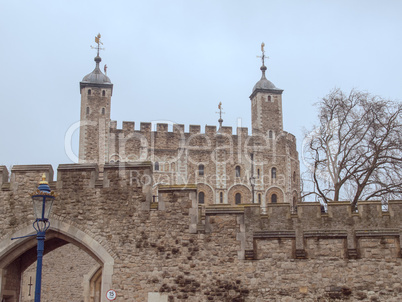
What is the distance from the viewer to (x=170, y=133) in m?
52.8

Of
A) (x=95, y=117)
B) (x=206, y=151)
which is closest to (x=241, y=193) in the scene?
(x=206, y=151)

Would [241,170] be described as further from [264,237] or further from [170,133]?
[264,237]

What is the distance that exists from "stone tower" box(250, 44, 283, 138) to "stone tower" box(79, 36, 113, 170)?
13.8 metres

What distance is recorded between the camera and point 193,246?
12.0m

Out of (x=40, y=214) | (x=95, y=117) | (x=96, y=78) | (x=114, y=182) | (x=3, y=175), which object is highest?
(x=96, y=78)

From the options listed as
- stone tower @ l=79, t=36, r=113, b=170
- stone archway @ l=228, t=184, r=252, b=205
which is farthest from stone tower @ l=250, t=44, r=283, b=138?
stone tower @ l=79, t=36, r=113, b=170

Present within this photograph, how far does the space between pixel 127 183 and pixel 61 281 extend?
13307 millimetres

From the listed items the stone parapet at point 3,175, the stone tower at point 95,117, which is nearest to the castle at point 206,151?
the stone tower at point 95,117

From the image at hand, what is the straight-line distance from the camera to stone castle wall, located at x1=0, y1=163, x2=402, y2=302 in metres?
11.8

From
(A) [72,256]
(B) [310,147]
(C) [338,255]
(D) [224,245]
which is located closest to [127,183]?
(D) [224,245]

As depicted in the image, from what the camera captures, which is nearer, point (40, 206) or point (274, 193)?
point (40, 206)

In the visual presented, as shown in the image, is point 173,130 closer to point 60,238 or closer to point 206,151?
point 206,151

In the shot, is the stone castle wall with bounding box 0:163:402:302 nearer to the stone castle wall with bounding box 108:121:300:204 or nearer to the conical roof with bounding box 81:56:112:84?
the stone castle wall with bounding box 108:121:300:204

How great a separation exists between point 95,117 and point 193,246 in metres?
42.9
